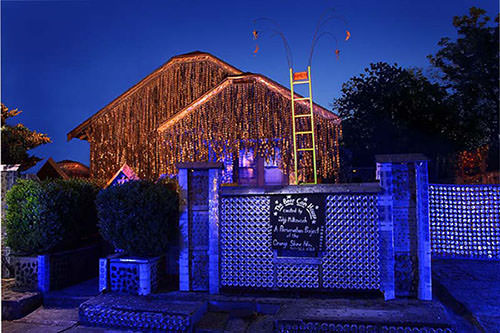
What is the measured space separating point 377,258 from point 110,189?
4.60m

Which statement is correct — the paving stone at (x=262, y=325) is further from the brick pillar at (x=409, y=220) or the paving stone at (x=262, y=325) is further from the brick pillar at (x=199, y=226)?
the brick pillar at (x=409, y=220)

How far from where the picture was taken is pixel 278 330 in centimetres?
412

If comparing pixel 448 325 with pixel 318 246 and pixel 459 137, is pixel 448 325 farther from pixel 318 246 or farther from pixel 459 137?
pixel 459 137

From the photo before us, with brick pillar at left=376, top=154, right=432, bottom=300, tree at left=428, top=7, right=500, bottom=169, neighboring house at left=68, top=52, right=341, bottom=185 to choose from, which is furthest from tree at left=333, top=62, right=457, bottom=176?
brick pillar at left=376, top=154, right=432, bottom=300

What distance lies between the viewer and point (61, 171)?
1598 centimetres

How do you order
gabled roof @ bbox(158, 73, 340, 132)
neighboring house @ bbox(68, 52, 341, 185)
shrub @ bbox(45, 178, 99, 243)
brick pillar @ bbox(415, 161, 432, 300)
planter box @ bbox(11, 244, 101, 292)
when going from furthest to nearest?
neighboring house @ bbox(68, 52, 341, 185)
gabled roof @ bbox(158, 73, 340, 132)
shrub @ bbox(45, 178, 99, 243)
planter box @ bbox(11, 244, 101, 292)
brick pillar @ bbox(415, 161, 432, 300)

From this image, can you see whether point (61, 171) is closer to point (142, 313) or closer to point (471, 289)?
point (142, 313)

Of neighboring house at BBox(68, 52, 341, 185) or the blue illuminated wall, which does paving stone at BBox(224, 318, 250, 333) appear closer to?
the blue illuminated wall

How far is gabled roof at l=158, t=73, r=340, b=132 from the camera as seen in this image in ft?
34.7

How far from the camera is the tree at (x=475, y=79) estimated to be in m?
18.0

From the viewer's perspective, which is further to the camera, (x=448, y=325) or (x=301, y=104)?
(x=301, y=104)

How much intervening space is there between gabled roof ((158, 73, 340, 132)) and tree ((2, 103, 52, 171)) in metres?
6.24

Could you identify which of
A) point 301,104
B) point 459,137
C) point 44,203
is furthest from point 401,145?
point 44,203

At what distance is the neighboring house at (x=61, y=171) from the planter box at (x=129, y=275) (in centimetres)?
1055
